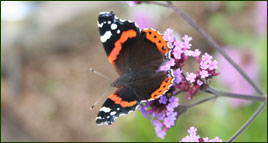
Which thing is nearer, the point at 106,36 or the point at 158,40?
the point at 158,40

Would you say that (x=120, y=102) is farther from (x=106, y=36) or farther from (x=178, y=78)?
(x=106, y=36)

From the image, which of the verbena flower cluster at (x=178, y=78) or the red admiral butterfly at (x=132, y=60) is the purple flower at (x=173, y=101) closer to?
the verbena flower cluster at (x=178, y=78)

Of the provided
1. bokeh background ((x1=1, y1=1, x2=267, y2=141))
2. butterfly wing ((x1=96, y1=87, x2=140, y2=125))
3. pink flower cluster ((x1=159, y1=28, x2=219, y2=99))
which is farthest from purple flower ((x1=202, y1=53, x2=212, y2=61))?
bokeh background ((x1=1, y1=1, x2=267, y2=141))

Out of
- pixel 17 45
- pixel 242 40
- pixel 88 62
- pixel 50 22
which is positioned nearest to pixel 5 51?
pixel 17 45

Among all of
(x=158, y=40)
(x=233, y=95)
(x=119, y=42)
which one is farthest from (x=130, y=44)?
(x=233, y=95)

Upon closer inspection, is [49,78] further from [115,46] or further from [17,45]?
[115,46]
